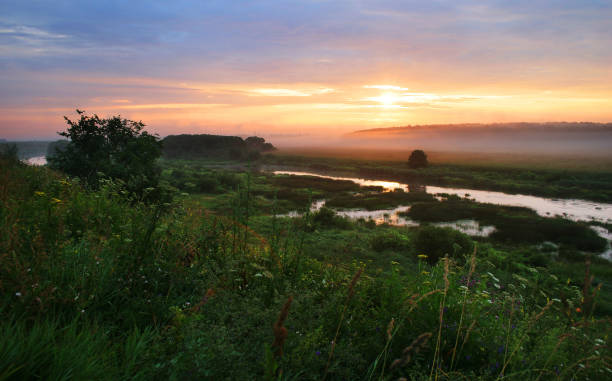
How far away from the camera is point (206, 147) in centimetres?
14125

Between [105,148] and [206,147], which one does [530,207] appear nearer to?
[105,148]

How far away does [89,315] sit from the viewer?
9.16 feet

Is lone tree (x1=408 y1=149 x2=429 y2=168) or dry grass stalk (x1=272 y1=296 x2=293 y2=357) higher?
lone tree (x1=408 y1=149 x2=429 y2=168)

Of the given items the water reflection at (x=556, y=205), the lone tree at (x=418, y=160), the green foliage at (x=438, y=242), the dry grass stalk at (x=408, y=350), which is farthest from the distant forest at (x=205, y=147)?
the dry grass stalk at (x=408, y=350)

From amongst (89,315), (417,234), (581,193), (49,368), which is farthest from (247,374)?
(581,193)

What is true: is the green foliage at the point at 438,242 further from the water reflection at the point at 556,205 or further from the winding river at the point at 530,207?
the water reflection at the point at 556,205

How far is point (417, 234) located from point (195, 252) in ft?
50.6

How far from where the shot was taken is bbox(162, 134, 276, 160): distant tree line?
440 ft

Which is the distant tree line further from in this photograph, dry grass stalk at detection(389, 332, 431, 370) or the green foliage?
dry grass stalk at detection(389, 332, 431, 370)

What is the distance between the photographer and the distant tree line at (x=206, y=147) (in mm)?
134125

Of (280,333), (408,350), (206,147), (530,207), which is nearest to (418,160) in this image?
(530,207)

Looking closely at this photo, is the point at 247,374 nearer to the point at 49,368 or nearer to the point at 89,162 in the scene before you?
the point at 49,368

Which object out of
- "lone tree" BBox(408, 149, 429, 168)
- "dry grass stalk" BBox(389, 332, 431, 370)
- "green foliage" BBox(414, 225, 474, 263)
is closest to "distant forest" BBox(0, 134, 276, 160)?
"lone tree" BBox(408, 149, 429, 168)

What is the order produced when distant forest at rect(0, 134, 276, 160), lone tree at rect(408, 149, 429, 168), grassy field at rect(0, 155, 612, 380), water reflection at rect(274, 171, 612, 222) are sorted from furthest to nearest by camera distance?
distant forest at rect(0, 134, 276, 160) → lone tree at rect(408, 149, 429, 168) → water reflection at rect(274, 171, 612, 222) → grassy field at rect(0, 155, 612, 380)
